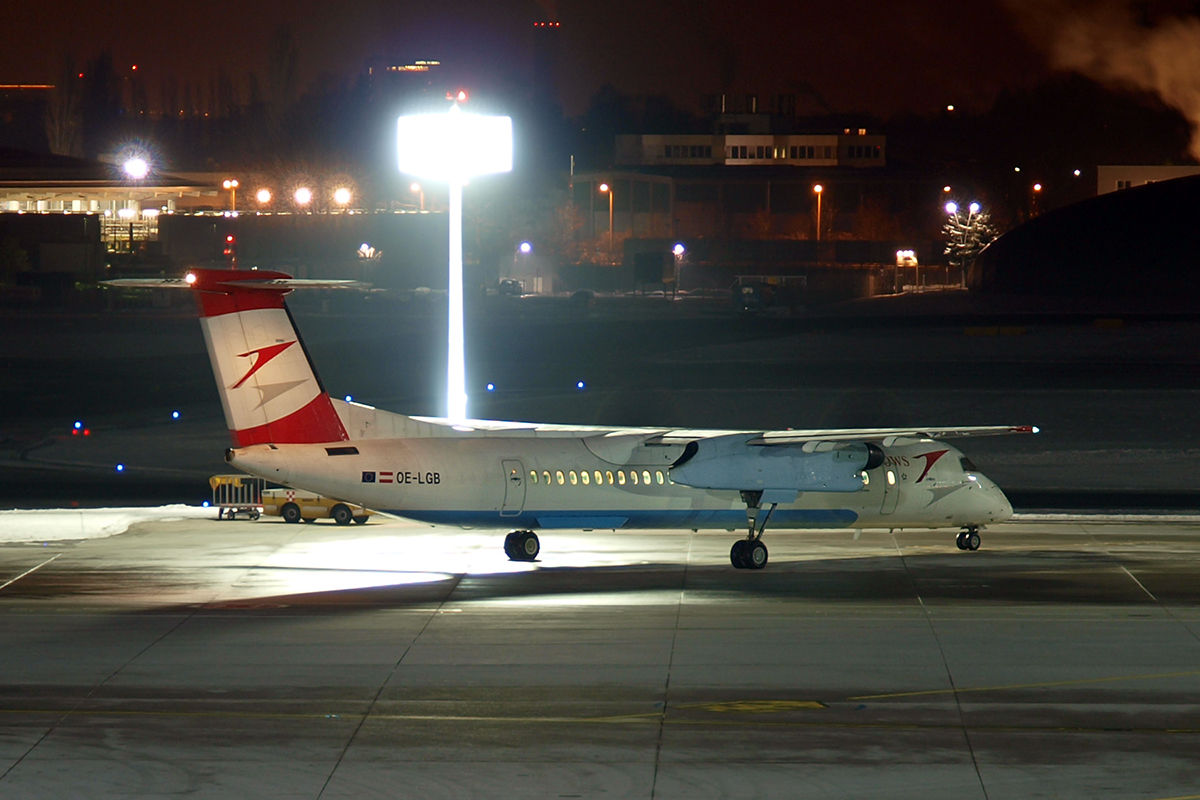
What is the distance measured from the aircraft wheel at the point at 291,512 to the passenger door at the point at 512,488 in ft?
27.5

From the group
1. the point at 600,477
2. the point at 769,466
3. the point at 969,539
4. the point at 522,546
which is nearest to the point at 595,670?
the point at 600,477

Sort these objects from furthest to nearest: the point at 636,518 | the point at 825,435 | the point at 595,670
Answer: the point at 636,518 < the point at 825,435 < the point at 595,670

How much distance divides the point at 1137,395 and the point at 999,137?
445 ft

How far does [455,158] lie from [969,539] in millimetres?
15186

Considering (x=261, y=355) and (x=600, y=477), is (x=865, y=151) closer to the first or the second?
(x=600, y=477)

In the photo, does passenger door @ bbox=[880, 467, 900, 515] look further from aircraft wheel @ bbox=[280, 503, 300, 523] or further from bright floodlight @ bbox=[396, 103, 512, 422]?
aircraft wheel @ bbox=[280, 503, 300, 523]

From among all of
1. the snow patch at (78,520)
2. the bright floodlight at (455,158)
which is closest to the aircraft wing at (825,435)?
the bright floodlight at (455,158)

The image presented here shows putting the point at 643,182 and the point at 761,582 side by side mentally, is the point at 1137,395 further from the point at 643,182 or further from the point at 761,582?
the point at 643,182

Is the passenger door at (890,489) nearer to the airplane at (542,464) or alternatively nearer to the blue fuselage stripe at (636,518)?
the airplane at (542,464)

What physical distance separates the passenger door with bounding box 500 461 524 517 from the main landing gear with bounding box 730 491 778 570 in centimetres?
449

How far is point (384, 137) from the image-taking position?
183 metres

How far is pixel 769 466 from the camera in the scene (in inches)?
1088

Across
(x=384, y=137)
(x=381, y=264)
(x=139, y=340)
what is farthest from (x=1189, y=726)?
(x=384, y=137)

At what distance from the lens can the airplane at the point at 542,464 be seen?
85.1 feet
